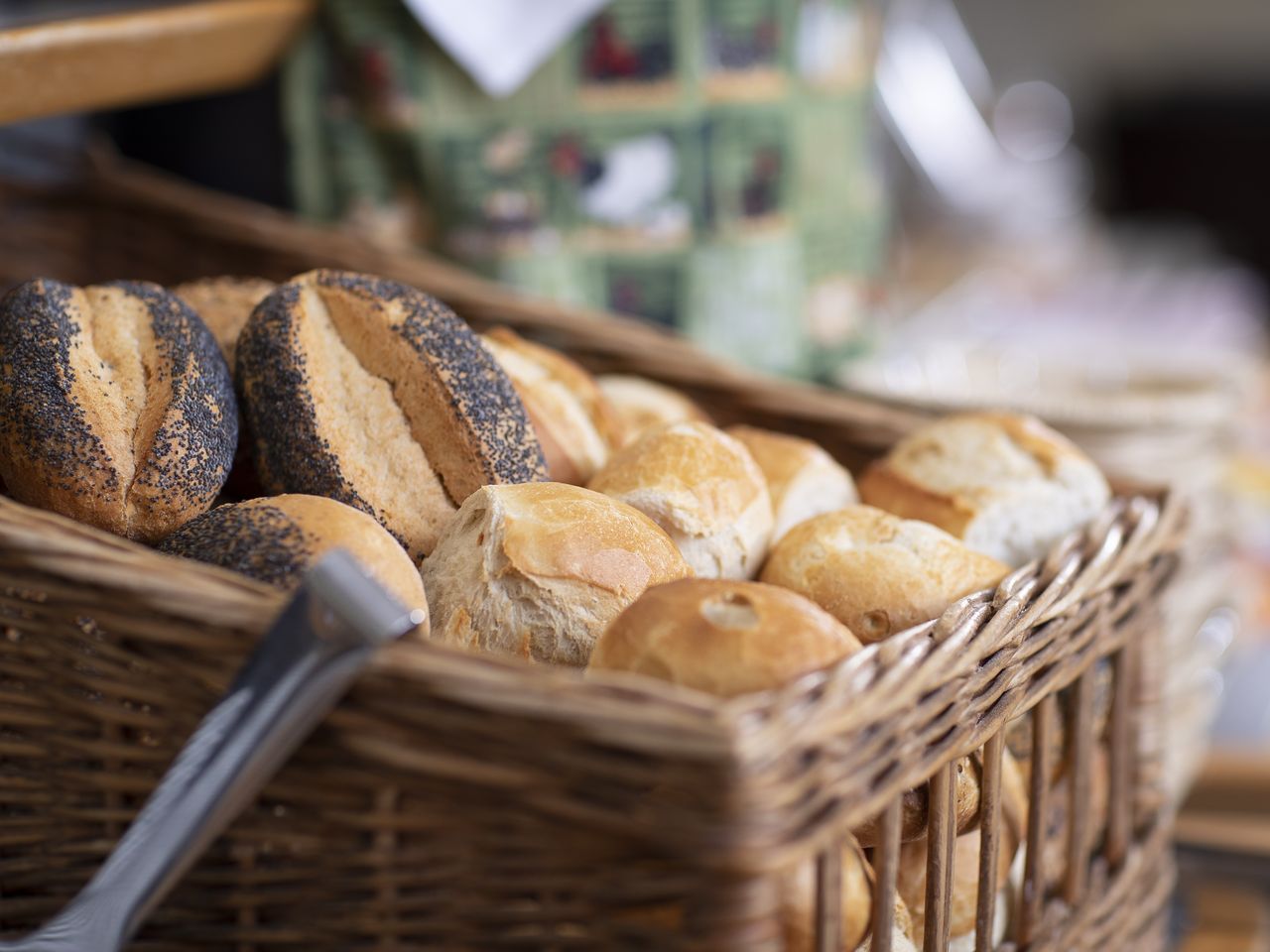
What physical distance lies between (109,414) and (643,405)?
1.48ft

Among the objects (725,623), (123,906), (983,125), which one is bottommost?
(123,906)

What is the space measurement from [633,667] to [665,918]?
0.12 metres

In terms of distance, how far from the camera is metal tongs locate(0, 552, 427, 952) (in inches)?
20.6

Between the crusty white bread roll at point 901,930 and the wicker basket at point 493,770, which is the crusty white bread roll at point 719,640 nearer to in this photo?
the wicker basket at point 493,770

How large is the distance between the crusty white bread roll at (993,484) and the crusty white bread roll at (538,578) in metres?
0.28

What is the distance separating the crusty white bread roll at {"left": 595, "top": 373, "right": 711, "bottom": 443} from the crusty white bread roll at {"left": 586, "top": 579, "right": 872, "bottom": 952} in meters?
0.35

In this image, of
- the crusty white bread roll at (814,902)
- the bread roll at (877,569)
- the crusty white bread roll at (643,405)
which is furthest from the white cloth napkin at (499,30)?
the crusty white bread roll at (814,902)

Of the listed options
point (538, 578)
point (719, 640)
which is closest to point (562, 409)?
point (538, 578)

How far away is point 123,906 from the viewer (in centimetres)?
56

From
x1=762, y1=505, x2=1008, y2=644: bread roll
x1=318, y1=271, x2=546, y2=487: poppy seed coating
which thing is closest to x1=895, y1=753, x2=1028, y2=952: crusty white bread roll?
x1=762, y1=505, x2=1008, y2=644: bread roll

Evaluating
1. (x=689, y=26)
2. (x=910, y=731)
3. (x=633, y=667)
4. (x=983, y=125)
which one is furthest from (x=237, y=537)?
(x=983, y=125)

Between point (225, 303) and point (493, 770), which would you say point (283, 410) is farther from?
point (493, 770)

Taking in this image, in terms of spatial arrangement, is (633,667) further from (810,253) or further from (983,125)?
(983,125)

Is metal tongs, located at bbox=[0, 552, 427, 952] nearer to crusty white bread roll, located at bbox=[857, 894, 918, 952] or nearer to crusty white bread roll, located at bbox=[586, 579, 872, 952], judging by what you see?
crusty white bread roll, located at bbox=[586, 579, 872, 952]
